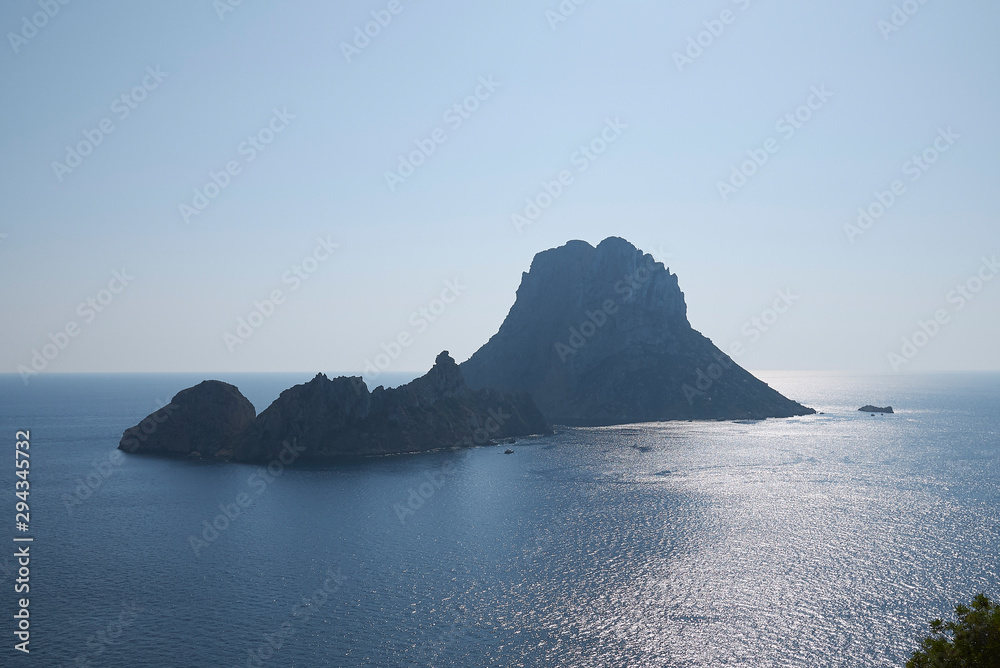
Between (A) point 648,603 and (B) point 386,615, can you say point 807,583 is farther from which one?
(B) point 386,615

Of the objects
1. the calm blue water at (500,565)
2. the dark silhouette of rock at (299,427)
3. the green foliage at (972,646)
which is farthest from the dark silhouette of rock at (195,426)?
the green foliage at (972,646)

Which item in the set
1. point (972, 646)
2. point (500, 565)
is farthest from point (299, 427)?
point (972, 646)

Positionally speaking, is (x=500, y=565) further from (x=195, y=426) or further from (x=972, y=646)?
(x=195, y=426)

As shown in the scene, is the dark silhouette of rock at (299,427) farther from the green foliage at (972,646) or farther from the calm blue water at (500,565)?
the green foliage at (972,646)

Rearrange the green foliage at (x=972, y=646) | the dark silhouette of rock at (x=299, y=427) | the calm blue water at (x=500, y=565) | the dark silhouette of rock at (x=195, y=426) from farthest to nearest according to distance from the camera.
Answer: the dark silhouette of rock at (x=195, y=426) → the dark silhouette of rock at (x=299, y=427) → the calm blue water at (x=500, y=565) → the green foliage at (x=972, y=646)


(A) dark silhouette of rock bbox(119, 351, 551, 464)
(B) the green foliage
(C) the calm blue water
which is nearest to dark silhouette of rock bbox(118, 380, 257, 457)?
(A) dark silhouette of rock bbox(119, 351, 551, 464)

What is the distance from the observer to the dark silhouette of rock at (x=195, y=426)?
176 m

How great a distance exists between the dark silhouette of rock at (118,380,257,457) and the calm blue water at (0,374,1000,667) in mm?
25307

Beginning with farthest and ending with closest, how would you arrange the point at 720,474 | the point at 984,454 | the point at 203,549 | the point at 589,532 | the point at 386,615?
the point at 984,454, the point at 720,474, the point at 589,532, the point at 203,549, the point at 386,615

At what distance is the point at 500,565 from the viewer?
8381 centimetres

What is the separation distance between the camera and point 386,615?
6738 cm

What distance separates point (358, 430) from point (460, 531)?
288ft

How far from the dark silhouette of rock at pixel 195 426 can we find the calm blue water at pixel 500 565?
996 inches

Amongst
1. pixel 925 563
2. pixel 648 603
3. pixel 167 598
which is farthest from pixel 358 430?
pixel 925 563
